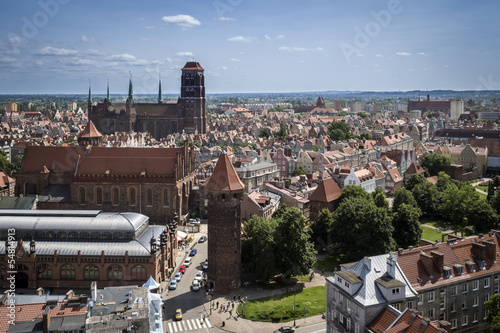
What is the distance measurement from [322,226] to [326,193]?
372 inches

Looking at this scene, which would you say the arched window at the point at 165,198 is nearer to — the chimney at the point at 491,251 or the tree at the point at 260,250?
the tree at the point at 260,250

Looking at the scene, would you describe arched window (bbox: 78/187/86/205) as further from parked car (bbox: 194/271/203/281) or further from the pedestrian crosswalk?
the pedestrian crosswalk

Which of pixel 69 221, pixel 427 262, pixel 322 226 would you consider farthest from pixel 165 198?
pixel 427 262

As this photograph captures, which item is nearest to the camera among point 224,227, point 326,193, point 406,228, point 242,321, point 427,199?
point 242,321

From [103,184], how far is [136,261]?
24.5 metres

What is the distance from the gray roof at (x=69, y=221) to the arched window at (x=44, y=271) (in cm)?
526

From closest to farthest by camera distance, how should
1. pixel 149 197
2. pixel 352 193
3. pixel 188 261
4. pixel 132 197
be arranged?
1. pixel 188 261
2. pixel 132 197
3. pixel 149 197
4. pixel 352 193

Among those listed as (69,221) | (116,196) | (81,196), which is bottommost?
(69,221)

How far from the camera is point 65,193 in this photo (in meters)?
80.2

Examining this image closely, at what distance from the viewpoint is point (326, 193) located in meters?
79.6

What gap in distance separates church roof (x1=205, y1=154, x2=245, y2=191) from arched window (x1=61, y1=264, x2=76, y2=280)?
686 inches

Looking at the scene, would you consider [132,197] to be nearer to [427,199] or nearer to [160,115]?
[427,199]

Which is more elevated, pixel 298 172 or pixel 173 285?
pixel 298 172

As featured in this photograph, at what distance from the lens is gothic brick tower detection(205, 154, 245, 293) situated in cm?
5659
